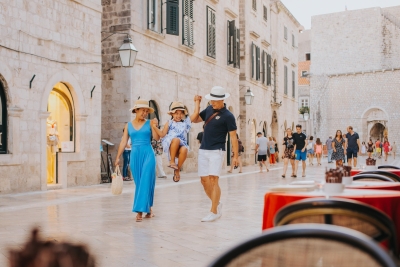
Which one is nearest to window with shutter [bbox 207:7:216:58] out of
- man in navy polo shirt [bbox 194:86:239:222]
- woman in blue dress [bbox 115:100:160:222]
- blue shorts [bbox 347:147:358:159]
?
blue shorts [bbox 347:147:358:159]

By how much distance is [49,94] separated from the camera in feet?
44.1

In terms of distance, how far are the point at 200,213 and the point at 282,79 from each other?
28209 mm

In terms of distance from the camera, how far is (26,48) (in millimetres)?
12398

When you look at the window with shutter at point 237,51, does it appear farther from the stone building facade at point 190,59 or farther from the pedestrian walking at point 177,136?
the pedestrian walking at point 177,136

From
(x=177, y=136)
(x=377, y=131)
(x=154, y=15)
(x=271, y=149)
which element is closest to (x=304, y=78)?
(x=377, y=131)

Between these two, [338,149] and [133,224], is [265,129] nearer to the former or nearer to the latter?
[338,149]

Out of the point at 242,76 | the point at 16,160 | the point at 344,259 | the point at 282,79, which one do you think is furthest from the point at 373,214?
the point at 282,79

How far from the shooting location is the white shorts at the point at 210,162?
7.65 metres

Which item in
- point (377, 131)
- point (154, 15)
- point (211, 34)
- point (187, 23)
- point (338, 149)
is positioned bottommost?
point (338, 149)

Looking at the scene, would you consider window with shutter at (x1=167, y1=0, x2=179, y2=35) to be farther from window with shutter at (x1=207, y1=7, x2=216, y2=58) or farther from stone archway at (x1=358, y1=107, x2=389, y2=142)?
stone archway at (x1=358, y1=107, x2=389, y2=142)

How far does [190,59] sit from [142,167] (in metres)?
13.6

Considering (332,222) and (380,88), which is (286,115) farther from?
(332,222)

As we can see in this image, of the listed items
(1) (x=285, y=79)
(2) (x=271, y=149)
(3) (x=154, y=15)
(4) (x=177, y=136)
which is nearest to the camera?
(4) (x=177, y=136)

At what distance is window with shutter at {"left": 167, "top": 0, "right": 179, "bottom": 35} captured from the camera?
18578 millimetres
